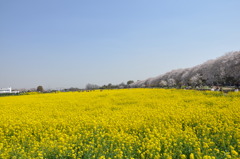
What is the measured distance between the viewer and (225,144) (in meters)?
7.24

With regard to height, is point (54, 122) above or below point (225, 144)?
above

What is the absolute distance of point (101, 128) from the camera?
30.6 feet

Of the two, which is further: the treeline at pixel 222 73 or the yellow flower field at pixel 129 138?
the treeline at pixel 222 73

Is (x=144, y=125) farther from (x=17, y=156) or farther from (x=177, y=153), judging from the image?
(x=17, y=156)

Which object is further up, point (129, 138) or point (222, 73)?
point (222, 73)

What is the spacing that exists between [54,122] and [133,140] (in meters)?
5.18

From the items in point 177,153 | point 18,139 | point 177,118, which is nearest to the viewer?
point 177,153

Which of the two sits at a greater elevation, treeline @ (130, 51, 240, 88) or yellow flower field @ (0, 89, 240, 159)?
treeline @ (130, 51, 240, 88)

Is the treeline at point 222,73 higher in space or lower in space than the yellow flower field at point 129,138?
higher

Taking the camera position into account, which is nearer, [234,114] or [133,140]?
[133,140]

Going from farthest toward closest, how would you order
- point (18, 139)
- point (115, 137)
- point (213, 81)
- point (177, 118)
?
point (213, 81), point (177, 118), point (18, 139), point (115, 137)

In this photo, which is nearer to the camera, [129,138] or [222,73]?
[129,138]

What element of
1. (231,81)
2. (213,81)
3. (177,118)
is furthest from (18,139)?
(213,81)

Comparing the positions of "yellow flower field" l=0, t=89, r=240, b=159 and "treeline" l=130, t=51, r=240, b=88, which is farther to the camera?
"treeline" l=130, t=51, r=240, b=88
